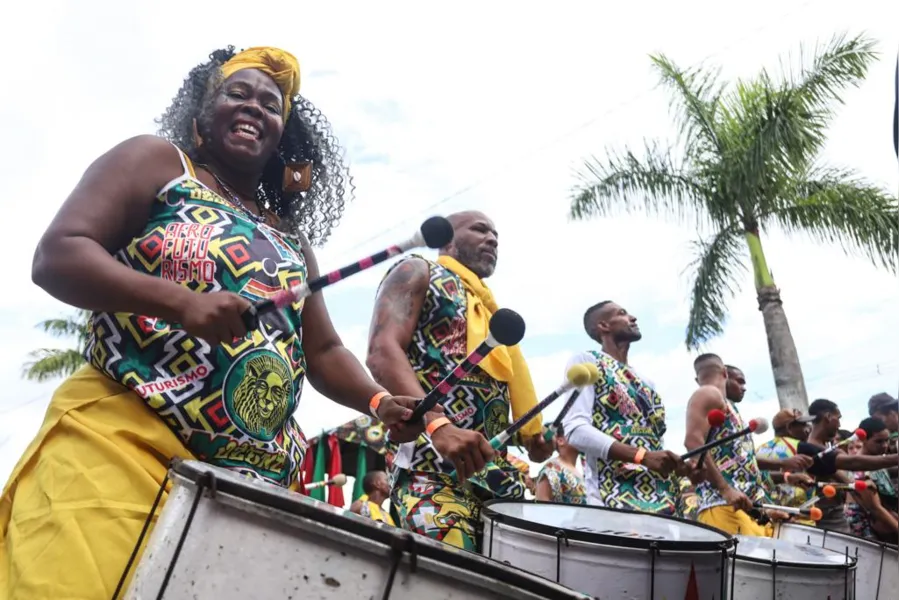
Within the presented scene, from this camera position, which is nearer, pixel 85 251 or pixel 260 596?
pixel 260 596

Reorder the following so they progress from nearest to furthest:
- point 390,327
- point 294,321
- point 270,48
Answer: point 294,321 → point 270,48 → point 390,327

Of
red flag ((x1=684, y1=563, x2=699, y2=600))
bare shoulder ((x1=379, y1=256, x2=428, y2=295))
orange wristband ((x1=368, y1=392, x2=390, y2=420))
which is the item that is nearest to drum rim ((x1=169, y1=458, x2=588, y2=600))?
orange wristband ((x1=368, y1=392, x2=390, y2=420))

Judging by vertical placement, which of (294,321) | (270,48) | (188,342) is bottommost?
(188,342)

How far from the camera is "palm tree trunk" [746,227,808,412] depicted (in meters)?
12.7

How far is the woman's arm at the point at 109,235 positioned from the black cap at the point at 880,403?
7.23 m

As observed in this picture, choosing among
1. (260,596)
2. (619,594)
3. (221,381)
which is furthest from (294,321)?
(619,594)

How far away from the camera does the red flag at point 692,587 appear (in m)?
2.55

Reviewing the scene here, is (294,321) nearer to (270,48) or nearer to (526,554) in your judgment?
(270,48)

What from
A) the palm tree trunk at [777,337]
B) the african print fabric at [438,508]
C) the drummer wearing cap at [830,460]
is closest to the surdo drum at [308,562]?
the african print fabric at [438,508]

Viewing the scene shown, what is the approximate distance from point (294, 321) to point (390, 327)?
834mm

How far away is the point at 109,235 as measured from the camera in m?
1.84

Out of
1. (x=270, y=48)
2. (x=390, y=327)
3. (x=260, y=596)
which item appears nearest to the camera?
(x=260, y=596)

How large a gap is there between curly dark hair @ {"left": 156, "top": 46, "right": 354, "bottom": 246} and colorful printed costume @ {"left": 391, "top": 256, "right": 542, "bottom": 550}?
54 centimetres

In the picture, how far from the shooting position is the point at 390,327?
2.87m
